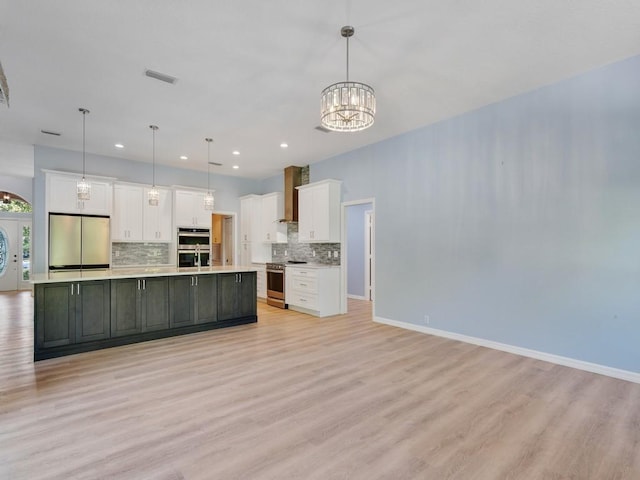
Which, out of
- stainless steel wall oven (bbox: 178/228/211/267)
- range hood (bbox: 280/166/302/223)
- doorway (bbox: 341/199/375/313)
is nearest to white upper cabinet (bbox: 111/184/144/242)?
stainless steel wall oven (bbox: 178/228/211/267)

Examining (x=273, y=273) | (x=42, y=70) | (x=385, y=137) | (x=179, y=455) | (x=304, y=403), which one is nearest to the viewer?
(x=179, y=455)

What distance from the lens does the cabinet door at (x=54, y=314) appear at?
146 inches

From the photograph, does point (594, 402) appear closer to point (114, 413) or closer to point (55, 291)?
point (114, 413)

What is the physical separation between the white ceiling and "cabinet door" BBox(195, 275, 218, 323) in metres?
2.40

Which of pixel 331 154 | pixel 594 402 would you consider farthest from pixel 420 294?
pixel 331 154

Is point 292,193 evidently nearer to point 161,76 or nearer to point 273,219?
point 273,219

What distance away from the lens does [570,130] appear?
3.56 meters

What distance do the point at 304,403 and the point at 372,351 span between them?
156cm

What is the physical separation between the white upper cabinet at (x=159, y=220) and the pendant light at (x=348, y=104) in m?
5.51

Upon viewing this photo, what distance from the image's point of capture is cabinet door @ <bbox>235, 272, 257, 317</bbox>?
535 centimetres

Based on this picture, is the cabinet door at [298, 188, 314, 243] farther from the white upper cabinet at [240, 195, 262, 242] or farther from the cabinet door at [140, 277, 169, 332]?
the cabinet door at [140, 277, 169, 332]

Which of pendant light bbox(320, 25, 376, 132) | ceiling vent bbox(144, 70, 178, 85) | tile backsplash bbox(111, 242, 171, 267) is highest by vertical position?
ceiling vent bbox(144, 70, 178, 85)

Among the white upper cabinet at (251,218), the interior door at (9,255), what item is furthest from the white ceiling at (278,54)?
the interior door at (9,255)

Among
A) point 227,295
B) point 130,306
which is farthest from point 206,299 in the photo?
point 130,306
